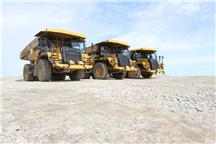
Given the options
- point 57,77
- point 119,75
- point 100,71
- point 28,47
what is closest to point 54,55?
point 57,77

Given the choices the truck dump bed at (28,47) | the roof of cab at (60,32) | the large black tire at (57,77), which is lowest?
the large black tire at (57,77)

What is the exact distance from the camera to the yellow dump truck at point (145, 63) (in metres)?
19.7

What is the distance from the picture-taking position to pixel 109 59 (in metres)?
16.8

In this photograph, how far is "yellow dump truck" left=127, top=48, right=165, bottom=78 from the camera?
19672 mm

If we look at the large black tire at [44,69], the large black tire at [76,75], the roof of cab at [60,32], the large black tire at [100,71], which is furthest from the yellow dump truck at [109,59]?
the large black tire at [44,69]

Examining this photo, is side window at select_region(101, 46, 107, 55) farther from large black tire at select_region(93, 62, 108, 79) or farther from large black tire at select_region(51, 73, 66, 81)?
large black tire at select_region(51, 73, 66, 81)

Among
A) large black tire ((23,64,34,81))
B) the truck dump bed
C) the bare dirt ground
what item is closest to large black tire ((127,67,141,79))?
large black tire ((23,64,34,81))

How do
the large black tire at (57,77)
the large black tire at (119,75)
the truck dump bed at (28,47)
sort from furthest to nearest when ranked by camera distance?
the large black tire at (119,75)
the large black tire at (57,77)
the truck dump bed at (28,47)

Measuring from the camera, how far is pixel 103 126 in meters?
4.19

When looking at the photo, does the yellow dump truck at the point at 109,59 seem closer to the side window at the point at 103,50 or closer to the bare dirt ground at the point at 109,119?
the side window at the point at 103,50

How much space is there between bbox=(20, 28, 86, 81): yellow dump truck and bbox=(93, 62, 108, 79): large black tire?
2283 millimetres

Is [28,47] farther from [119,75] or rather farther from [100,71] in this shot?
[119,75]

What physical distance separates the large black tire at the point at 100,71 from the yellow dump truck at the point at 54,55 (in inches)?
89.9

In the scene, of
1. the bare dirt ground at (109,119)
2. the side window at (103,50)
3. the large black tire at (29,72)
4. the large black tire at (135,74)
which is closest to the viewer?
the bare dirt ground at (109,119)
